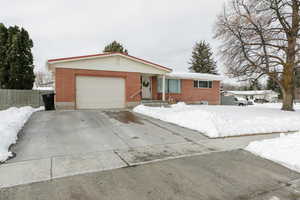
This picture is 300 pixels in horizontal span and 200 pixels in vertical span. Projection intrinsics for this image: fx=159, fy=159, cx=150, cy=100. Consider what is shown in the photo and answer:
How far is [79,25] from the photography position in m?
14.3

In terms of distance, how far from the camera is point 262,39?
10.7m

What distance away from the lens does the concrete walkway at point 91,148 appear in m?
2.97

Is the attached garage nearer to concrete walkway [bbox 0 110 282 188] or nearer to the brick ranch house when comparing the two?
the brick ranch house

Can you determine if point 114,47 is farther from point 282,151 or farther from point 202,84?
point 282,151

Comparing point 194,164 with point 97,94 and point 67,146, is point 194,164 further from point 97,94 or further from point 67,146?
point 97,94

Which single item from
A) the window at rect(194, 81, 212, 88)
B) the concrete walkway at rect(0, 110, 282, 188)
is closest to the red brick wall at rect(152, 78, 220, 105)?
the window at rect(194, 81, 212, 88)

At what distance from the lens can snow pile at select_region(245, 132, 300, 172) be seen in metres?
3.55

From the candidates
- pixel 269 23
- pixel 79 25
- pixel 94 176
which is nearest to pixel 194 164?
pixel 94 176

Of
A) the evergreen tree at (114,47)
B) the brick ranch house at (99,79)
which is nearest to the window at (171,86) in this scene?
the brick ranch house at (99,79)

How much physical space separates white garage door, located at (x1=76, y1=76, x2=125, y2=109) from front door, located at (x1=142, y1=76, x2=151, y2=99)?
124 inches

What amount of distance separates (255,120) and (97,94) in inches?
383

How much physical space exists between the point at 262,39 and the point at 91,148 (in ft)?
40.6

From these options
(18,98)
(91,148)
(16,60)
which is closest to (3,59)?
(16,60)

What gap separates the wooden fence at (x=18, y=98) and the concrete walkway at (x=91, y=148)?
25.3 ft
